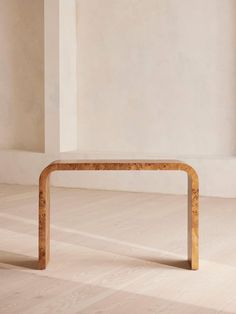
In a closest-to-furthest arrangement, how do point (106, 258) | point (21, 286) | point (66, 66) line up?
1. point (21, 286)
2. point (106, 258)
3. point (66, 66)

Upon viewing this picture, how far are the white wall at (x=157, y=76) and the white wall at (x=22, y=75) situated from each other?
507 millimetres

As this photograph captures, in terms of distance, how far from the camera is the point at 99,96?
6.09 metres

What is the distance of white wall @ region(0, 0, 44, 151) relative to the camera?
6.40 m

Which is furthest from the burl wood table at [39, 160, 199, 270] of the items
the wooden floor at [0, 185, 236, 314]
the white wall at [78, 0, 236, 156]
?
the white wall at [78, 0, 236, 156]

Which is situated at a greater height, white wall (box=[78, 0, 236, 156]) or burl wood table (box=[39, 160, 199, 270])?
white wall (box=[78, 0, 236, 156])

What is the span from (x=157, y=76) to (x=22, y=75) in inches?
61.5

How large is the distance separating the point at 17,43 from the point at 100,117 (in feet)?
4.16

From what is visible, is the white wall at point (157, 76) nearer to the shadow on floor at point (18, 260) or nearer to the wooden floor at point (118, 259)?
the wooden floor at point (118, 259)

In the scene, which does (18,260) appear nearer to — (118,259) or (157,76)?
(118,259)

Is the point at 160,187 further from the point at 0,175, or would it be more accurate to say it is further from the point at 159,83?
the point at 0,175

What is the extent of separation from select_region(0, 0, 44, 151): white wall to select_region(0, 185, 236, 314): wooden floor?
1.47 meters

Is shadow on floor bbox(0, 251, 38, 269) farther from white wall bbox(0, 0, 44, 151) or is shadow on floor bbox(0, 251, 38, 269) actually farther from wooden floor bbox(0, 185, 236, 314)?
white wall bbox(0, 0, 44, 151)

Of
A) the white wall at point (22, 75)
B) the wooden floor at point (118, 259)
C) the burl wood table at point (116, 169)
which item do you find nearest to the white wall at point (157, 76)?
the white wall at point (22, 75)

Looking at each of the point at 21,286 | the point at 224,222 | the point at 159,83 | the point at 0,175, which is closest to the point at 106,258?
the point at 21,286
